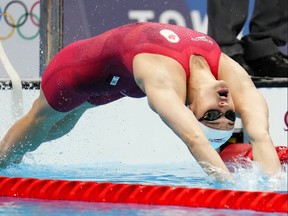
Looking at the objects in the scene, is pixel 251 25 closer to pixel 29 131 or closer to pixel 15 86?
pixel 15 86

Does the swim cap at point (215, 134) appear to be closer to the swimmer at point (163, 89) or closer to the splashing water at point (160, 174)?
the swimmer at point (163, 89)

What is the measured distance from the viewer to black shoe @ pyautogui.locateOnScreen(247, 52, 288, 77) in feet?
18.2

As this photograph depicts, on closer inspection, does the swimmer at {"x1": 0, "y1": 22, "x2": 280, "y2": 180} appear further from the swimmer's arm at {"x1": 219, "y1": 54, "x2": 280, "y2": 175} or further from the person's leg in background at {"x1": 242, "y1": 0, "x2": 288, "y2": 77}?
the person's leg in background at {"x1": 242, "y1": 0, "x2": 288, "y2": 77}

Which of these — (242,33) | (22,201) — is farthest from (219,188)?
(242,33)

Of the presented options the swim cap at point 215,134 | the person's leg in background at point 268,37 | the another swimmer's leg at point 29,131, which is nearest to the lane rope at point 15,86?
the another swimmer's leg at point 29,131

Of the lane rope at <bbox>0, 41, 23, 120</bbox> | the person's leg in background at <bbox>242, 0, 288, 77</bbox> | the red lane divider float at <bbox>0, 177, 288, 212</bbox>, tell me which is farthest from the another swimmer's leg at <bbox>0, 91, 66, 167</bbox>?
the person's leg in background at <bbox>242, 0, 288, 77</bbox>

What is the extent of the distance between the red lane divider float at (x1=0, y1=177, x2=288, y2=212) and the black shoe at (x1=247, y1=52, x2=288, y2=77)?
2135 mm

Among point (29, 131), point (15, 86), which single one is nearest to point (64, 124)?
point (29, 131)

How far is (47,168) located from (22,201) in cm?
134

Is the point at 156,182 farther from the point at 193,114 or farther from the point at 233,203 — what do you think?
the point at 233,203

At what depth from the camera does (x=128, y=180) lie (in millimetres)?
4391

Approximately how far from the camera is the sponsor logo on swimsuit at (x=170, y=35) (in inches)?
166

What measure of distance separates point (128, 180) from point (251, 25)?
1.62 meters

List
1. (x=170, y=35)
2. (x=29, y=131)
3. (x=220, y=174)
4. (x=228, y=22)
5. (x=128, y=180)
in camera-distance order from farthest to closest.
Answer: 1. (x=228, y=22)
2. (x=29, y=131)
3. (x=128, y=180)
4. (x=170, y=35)
5. (x=220, y=174)
